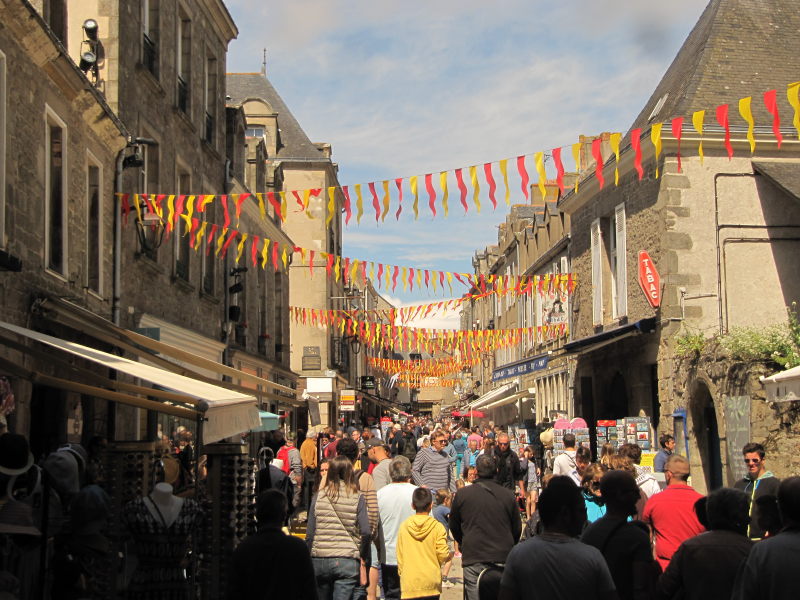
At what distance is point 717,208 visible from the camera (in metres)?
17.4

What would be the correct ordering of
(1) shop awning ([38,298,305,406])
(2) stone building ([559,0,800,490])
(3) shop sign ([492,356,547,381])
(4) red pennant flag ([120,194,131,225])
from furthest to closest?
(3) shop sign ([492,356,547,381]) < (2) stone building ([559,0,800,490]) < (4) red pennant flag ([120,194,131,225]) < (1) shop awning ([38,298,305,406])

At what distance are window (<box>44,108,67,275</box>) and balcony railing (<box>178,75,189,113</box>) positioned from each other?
6.09 meters

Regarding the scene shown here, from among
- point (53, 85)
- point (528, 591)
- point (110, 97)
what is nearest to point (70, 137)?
point (53, 85)

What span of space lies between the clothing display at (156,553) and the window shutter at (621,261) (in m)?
14.6

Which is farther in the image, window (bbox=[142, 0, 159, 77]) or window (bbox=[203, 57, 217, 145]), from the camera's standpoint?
window (bbox=[203, 57, 217, 145])

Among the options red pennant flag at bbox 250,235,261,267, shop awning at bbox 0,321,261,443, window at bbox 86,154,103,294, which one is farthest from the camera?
red pennant flag at bbox 250,235,261,267

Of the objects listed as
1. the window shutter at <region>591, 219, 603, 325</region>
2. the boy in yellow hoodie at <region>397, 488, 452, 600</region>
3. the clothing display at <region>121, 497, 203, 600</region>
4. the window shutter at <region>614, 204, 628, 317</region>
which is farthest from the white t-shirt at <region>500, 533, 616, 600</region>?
the window shutter at <region>591, 219, 603, 325</region>

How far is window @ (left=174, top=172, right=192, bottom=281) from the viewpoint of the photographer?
17531mm

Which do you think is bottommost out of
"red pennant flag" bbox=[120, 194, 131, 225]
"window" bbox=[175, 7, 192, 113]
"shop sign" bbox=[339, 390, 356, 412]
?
"shop sign" bbox=[339, 390, 356, 412]

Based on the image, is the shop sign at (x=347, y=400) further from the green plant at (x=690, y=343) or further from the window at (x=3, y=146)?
the window at (x=3, y=146)

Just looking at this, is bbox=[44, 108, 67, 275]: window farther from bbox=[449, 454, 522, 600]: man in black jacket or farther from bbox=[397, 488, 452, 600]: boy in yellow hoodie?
bbox=[449, 454, 522, 600]: man in black jacket

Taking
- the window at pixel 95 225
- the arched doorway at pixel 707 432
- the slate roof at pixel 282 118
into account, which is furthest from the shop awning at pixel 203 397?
the slate roof at pixel 282 118

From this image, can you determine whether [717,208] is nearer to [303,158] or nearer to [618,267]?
[618,267]

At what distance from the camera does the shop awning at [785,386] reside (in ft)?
32.8
